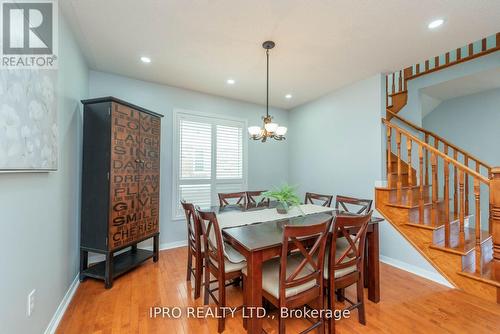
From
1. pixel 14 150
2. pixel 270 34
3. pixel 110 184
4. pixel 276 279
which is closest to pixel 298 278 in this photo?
pixel 276 279

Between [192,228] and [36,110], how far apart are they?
1639mm

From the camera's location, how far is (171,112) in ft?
12.0

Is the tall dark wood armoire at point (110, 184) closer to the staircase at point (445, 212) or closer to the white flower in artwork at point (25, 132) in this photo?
the white flower in artwork at point (25, 132)

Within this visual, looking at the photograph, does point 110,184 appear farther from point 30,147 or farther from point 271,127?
point 271,127

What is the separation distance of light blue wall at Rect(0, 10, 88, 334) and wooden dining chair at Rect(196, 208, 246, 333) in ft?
3.79

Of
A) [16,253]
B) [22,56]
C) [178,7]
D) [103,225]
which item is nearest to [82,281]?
[103,225]

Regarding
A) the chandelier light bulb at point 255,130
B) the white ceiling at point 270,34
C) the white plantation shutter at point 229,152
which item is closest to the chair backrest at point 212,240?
the chandelier light bulb at point 255,130

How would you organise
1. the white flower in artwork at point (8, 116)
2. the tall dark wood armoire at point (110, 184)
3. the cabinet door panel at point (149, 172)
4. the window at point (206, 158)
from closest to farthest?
the white flower in artwork at point (8, 116) → the tall dark wood armoire at point (110, 184) → the cabinet door panel at point (149, 172) → the window at point (206, 158)

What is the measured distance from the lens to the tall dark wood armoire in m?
2.43

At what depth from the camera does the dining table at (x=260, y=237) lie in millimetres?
1499

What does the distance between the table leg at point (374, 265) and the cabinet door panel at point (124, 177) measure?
9.01 ft

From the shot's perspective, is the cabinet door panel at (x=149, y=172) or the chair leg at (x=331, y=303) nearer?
the chair leg at (x=331, y=303)

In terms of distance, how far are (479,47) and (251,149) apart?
12.4 ft

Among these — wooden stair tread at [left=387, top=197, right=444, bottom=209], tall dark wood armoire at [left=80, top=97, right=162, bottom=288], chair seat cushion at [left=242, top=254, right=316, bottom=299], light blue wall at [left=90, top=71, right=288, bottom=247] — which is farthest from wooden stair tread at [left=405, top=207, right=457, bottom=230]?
tall dark wood armoire at [left=80, top=97, right=162, bottom=288]
